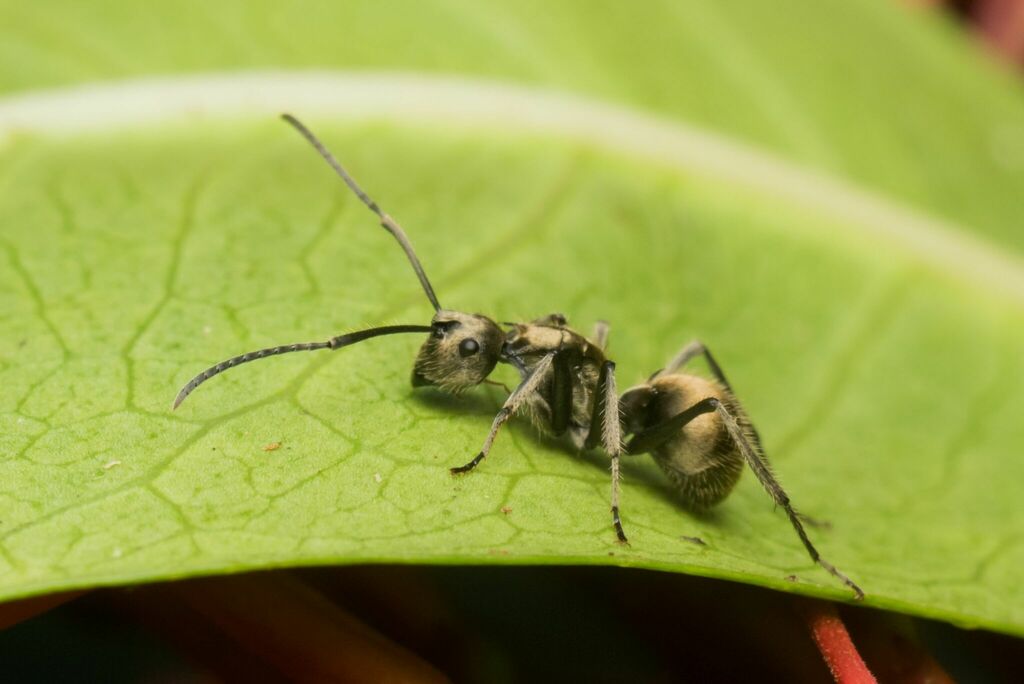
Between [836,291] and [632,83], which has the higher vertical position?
[632,83]

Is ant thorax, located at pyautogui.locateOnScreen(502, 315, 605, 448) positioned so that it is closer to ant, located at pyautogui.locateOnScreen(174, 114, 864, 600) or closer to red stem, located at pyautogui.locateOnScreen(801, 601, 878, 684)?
ant, located at pyautogui.locateOnScreen(174, 114, 864, 600)

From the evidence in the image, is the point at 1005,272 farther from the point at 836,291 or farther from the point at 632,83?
the point at 632,83

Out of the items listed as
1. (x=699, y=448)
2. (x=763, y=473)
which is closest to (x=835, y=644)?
(x=763, y=473)

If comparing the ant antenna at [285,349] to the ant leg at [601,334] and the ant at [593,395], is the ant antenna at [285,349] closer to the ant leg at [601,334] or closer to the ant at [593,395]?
the ant at [593,395]

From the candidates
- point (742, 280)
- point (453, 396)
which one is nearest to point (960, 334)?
point (742, 280)

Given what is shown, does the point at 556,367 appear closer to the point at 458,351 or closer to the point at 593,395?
the point at 593,395
